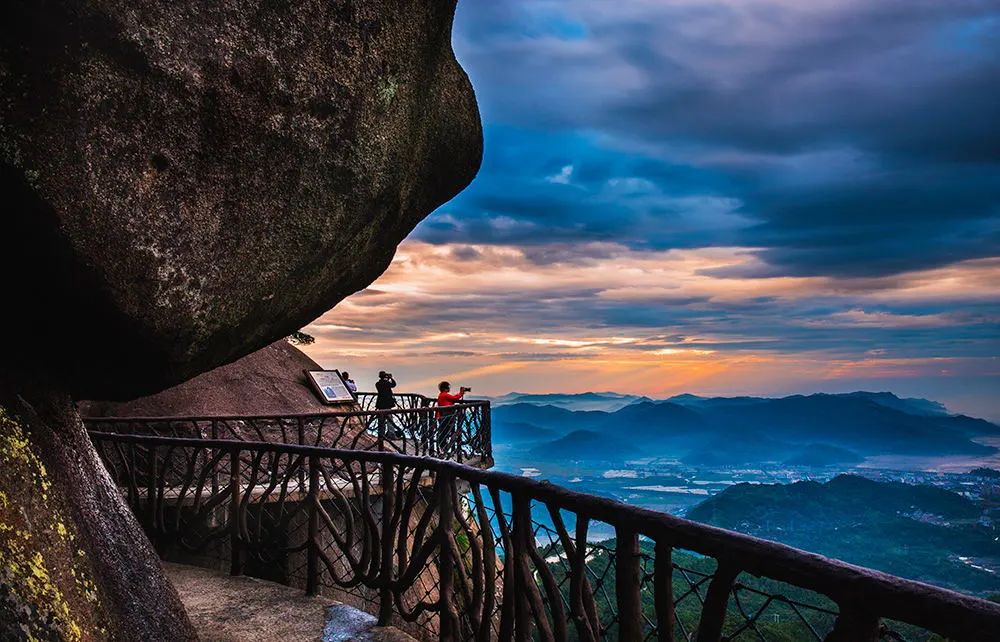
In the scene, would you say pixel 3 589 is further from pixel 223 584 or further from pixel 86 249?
pixel 223 584

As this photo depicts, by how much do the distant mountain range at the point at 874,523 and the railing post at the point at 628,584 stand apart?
3790 inches

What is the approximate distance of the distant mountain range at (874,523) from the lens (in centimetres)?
10169

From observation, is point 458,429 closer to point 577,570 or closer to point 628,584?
point 577,570

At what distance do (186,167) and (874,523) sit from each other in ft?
494

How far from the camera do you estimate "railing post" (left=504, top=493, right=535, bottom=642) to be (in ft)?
15.3

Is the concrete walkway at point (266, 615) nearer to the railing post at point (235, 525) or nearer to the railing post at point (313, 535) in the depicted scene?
the railing post at point (313, 535)

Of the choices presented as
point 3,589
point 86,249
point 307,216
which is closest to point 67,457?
point 3,589

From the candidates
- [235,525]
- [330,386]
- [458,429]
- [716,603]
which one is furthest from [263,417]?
[716,603]

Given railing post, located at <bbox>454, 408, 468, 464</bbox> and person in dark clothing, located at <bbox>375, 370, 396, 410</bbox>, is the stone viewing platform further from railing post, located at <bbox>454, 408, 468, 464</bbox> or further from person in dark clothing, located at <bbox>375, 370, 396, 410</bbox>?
person in dark clothing, located at <bbox>375, 370, 396, 410</bbox>

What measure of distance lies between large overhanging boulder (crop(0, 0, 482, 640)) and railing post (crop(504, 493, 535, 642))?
231 cm

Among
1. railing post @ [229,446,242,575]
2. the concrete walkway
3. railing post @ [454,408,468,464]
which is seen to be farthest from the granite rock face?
railing post @ [454,408,468,464]

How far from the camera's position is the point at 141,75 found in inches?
164

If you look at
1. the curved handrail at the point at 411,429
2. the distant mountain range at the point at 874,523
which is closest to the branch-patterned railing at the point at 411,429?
the curved handrail at the point at 411,429

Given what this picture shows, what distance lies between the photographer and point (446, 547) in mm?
5617
